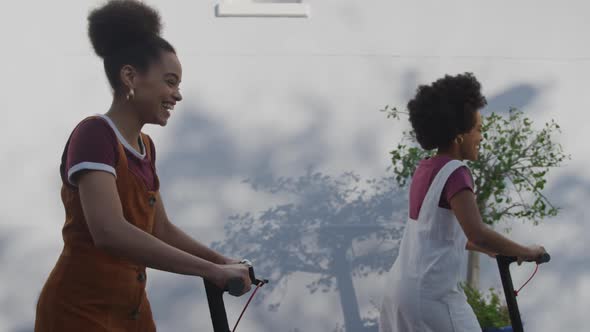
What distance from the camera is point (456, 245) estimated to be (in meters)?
2.43

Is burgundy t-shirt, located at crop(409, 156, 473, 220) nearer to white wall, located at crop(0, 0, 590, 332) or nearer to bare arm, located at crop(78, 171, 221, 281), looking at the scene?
bare arm, located at crop(78, 171, 221, 281)

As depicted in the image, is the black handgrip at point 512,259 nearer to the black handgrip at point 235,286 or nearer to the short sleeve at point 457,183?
the short sleeve at point 457,183

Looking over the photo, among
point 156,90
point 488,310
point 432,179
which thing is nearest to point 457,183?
point 432,179

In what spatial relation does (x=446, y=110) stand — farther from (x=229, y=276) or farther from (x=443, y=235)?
(x=229, y=276)

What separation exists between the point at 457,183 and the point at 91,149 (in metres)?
1.23

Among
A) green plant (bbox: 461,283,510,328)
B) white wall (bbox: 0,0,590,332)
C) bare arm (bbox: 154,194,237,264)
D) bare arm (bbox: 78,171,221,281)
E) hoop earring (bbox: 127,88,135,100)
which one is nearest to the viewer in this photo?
bare arm (bbox: 78,171,221,281)

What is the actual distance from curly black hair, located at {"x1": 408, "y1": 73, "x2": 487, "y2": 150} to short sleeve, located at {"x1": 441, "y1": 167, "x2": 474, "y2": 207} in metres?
0.20

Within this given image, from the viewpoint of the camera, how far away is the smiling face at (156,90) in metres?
1.67

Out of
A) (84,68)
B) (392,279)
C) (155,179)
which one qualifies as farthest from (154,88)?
(84,68)

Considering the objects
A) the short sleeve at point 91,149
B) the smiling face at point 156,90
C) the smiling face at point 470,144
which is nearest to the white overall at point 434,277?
the smiling face at point 470,144

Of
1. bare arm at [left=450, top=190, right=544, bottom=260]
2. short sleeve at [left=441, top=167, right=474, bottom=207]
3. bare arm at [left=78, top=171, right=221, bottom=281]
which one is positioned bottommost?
bare arm at [left=78, top=171, right=221, bottom=281]

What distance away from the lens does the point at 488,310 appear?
3.61 meters

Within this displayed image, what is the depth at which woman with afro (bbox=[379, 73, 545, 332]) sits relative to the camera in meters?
2.35

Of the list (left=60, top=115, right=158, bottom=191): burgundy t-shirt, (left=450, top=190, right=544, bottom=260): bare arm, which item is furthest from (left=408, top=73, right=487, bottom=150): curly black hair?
(left=60, top=115, right=158, bottom=191): burgundy t-shirt
